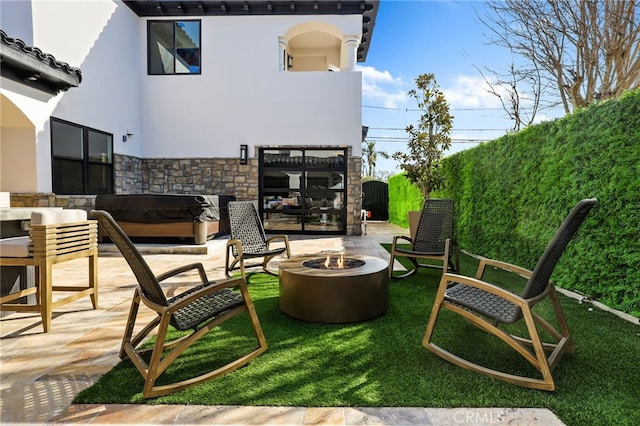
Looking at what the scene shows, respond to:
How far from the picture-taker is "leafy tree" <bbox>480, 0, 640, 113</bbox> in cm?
600

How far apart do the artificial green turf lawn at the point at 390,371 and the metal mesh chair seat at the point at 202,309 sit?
1.12 ft

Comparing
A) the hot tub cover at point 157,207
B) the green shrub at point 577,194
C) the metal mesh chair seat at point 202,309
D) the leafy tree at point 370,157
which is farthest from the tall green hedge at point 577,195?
the leafy tree at point 370,157

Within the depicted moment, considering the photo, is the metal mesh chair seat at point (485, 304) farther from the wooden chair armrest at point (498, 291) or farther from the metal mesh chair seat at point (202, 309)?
the metal mesh chair seat at point (202, 309)

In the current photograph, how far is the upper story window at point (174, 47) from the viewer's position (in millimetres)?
9578

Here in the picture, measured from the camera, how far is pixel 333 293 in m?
2.96

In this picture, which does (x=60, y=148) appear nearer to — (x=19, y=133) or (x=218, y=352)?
(x=19, y=133)

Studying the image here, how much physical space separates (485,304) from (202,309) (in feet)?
5.97

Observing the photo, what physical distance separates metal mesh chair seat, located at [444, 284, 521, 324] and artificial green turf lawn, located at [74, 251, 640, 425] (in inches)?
13.9

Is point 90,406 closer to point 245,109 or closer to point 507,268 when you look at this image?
point 507,268

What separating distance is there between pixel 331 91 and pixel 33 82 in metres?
6.15

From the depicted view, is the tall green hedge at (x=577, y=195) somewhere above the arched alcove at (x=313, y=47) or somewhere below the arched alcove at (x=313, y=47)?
below

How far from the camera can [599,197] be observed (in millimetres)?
3416

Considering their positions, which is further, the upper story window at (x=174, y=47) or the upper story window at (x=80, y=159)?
the upper story window at (x=174, y=47)

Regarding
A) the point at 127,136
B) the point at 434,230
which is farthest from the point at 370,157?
the point at 434,230
